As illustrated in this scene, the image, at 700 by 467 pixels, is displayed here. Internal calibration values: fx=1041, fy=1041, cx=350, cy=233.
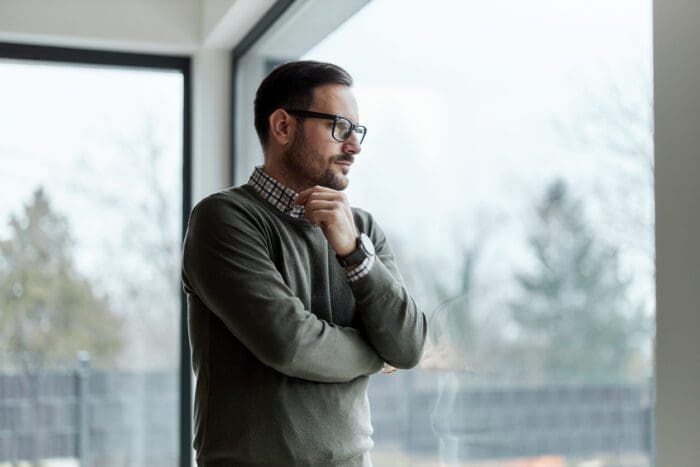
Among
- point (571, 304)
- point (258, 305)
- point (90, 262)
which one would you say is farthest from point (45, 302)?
point (571, 304)

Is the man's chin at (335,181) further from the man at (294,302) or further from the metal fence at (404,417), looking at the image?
the metal fence at (404,417)

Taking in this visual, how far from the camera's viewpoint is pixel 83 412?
14.2 feet

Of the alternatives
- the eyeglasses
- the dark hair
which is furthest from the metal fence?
the dark hair

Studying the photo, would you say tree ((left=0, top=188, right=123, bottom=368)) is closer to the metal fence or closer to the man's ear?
the metal fence

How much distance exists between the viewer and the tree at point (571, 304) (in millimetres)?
1902

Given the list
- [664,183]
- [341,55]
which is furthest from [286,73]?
[341,55]

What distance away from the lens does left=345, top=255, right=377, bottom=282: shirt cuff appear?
1883mm

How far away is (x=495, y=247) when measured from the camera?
2.38 meters

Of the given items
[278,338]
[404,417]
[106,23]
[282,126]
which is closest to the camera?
[278,338]

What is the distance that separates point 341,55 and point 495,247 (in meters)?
1.17

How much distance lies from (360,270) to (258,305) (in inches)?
7.6

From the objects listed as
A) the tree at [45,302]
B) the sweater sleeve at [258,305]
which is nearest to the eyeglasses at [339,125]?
the sweater sleeve at [258,305]

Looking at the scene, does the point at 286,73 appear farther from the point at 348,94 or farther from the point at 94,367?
the point at 94,367

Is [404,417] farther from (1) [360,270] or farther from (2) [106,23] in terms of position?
(2) [106,23]
